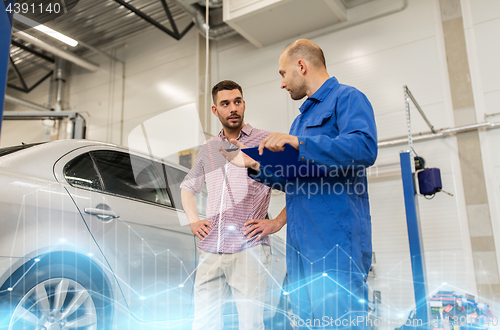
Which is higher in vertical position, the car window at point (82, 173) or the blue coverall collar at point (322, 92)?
the blue coverall collar at point (322, 92)

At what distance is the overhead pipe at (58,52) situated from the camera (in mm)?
6533

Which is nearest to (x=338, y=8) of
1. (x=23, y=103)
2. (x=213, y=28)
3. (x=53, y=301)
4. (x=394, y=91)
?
(x=394, y=91)

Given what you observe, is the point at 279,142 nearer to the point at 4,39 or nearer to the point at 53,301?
the point at 4,39

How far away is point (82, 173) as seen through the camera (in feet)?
6.37

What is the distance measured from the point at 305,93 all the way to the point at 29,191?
1.15 metres

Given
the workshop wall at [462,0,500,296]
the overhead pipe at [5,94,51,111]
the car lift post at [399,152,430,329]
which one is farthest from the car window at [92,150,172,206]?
the overhead pipe at [5,94,51,111]

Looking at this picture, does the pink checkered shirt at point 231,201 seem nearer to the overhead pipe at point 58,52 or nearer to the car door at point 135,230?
the car door at point 135,230

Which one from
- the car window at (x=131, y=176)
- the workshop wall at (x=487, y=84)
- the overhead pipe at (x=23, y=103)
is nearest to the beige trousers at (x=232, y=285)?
the car window at (x=131, y=176)

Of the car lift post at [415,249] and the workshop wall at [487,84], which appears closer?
the car lift post at [415,249]

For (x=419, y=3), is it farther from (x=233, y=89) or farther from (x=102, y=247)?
(x=102, y=247)

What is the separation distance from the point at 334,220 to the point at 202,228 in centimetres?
76

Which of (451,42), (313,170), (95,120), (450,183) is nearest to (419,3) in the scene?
(451,42)

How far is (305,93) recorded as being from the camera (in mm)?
1508

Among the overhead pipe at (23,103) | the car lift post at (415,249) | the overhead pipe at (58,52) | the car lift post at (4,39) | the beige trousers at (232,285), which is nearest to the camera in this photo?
the car lift post at (4,39)
